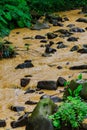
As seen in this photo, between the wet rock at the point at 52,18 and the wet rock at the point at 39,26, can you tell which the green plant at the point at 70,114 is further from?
the wet rock at the point at 52,18

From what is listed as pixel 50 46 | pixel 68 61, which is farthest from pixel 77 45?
pixel 68 61

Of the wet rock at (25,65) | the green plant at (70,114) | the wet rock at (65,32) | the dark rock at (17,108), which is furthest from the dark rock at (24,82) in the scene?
the wet rock at (65,32)

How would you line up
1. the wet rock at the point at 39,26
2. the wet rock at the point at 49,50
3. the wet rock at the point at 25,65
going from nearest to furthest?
the wet rock at the point at 25,65 → the wet rock at the point at 49,50 → the wet rock at the point at 39,26

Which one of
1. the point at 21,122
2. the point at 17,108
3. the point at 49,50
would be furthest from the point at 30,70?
the point at 21,122

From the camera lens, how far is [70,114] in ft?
18.4

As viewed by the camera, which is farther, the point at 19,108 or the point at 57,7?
the point at 57,7

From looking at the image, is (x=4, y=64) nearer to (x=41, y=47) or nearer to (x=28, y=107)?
(x=41, y=47)

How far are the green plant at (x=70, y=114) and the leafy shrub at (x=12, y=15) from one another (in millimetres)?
6054

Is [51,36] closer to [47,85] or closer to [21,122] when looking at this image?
[47,85]

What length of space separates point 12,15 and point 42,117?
8.46 metres

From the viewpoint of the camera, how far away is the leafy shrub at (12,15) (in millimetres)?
12422

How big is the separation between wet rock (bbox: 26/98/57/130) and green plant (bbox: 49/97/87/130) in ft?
0.34

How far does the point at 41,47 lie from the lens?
11398 mm

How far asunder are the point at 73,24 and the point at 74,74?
6.02 metres
